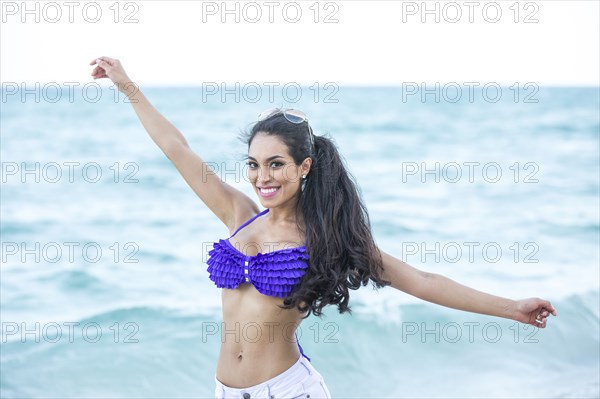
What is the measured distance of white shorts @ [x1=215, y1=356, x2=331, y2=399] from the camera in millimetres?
3018

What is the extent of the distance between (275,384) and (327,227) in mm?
611

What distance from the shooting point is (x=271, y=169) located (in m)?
3.08

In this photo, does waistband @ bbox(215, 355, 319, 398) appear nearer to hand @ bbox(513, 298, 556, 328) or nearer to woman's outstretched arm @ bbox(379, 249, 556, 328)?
woman's outstretched arm @ bbox(379, 249, 556, 328)

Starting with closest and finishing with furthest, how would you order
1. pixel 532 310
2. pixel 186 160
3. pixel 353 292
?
pixel 532 310
pixel 186 160
pixel 353 292

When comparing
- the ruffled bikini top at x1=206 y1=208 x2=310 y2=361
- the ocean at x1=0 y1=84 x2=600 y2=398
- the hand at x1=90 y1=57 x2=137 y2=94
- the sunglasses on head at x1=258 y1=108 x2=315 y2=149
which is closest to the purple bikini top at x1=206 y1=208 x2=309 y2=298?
the ruffled bikini top at x1=206 y1=208 x2=310 y2=361

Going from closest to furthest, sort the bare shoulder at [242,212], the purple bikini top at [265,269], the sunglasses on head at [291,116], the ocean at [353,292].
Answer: the purple bikini top at [265,269] → the sunglasses on head at [291,116] → the bare shoulder at [242,212] → the ocean at [353,292]

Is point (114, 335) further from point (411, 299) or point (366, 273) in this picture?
point (366, 273)

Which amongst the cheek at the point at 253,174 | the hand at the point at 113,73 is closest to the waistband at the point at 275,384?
the cheek at the point at 253,174

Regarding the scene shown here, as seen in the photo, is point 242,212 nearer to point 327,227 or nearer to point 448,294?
point 327,227

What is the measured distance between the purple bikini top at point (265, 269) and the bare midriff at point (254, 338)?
0.06m

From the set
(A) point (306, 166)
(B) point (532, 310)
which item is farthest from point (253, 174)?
(B) point (532, 310)

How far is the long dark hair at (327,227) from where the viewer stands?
306 centimetres

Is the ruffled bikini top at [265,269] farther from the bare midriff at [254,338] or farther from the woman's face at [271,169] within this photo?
the woman's face at [271,169]

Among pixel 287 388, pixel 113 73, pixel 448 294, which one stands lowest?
pixel 287 388
